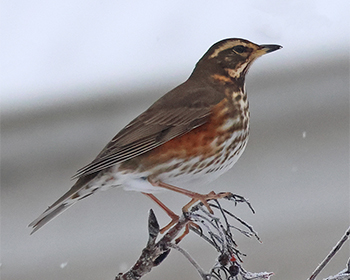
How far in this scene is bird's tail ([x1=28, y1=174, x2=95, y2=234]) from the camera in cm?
191

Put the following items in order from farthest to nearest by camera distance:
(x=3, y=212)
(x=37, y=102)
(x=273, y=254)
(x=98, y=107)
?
(x=37, y=102) < (x=98, y=107) < (x=3, y=212) < (x=273, y=254)

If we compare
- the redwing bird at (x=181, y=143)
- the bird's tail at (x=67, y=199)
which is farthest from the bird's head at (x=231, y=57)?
the bird's tail at (x=67, y=199)

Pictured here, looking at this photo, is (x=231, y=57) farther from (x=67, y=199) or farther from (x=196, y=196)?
(x=67, y=199)

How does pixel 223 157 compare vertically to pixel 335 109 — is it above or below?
below

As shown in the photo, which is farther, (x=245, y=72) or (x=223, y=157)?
(x=245, y=72)

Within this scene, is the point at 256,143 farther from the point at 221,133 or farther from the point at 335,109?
the point at 221,133

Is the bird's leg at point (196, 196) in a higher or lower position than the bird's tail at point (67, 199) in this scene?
lower

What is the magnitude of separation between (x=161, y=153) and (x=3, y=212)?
140 inches

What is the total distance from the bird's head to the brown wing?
0.30 feet

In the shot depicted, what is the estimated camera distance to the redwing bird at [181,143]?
204 cm

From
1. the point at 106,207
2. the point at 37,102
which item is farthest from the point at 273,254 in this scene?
the point at 37,102

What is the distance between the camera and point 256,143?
5395 mm

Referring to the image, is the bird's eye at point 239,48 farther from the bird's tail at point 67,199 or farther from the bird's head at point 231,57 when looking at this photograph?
the bird's tail at point 67,199

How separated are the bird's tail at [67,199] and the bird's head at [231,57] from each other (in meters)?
0.65
